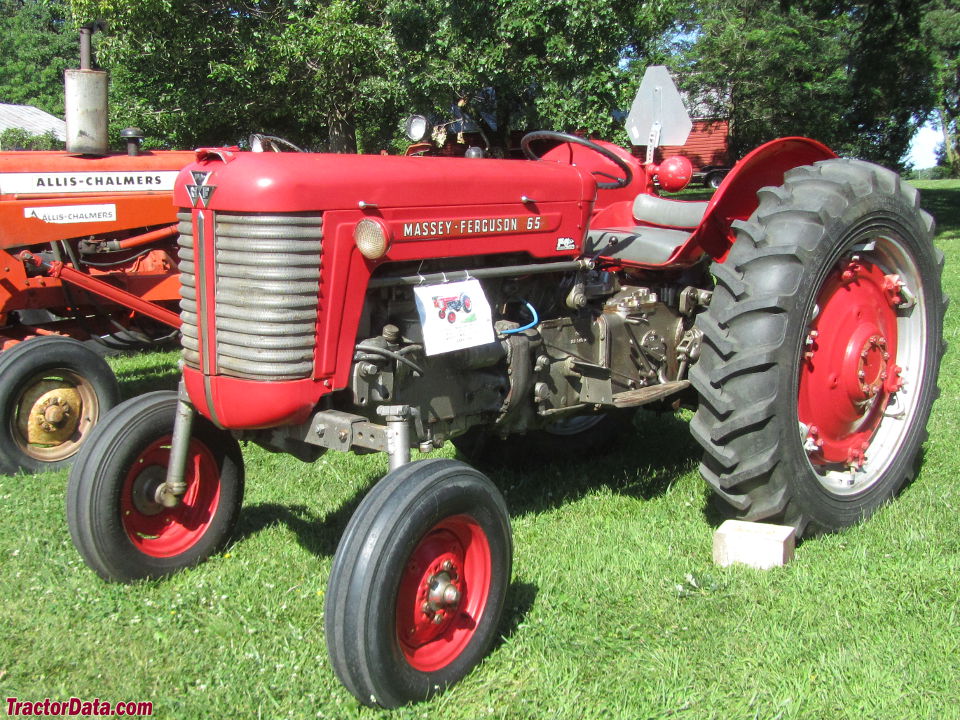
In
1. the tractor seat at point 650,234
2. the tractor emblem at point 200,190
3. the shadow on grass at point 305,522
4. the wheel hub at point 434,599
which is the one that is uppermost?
the tractor emblem at point 200,190

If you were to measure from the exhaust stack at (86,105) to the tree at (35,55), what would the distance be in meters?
35.6

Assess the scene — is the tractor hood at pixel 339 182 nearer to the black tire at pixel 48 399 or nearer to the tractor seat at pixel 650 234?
the tractor seat at pixel 650 234

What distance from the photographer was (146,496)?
3252 millimetres

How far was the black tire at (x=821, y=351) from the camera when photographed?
3203 millimetres

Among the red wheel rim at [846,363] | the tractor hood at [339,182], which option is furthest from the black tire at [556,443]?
the tractor hood at [339,182]

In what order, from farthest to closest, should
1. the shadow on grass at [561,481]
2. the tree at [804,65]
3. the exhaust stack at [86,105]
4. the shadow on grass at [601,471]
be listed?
the tree at [804,65] → the exhaust stack at [86,105] → the shadow on grass at [601,471] → the shadow on grass at [561,481]

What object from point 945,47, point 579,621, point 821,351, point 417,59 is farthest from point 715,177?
point 945,47

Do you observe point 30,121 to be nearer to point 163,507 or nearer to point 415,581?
point 163,507

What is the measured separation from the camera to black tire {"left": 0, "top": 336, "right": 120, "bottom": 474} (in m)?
4.58

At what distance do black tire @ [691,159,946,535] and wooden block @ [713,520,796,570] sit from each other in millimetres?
56

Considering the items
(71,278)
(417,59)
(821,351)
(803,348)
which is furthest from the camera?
(417,59)

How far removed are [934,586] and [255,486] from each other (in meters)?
3.00

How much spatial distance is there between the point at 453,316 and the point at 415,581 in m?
0.89

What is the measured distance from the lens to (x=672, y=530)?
3676 mm
